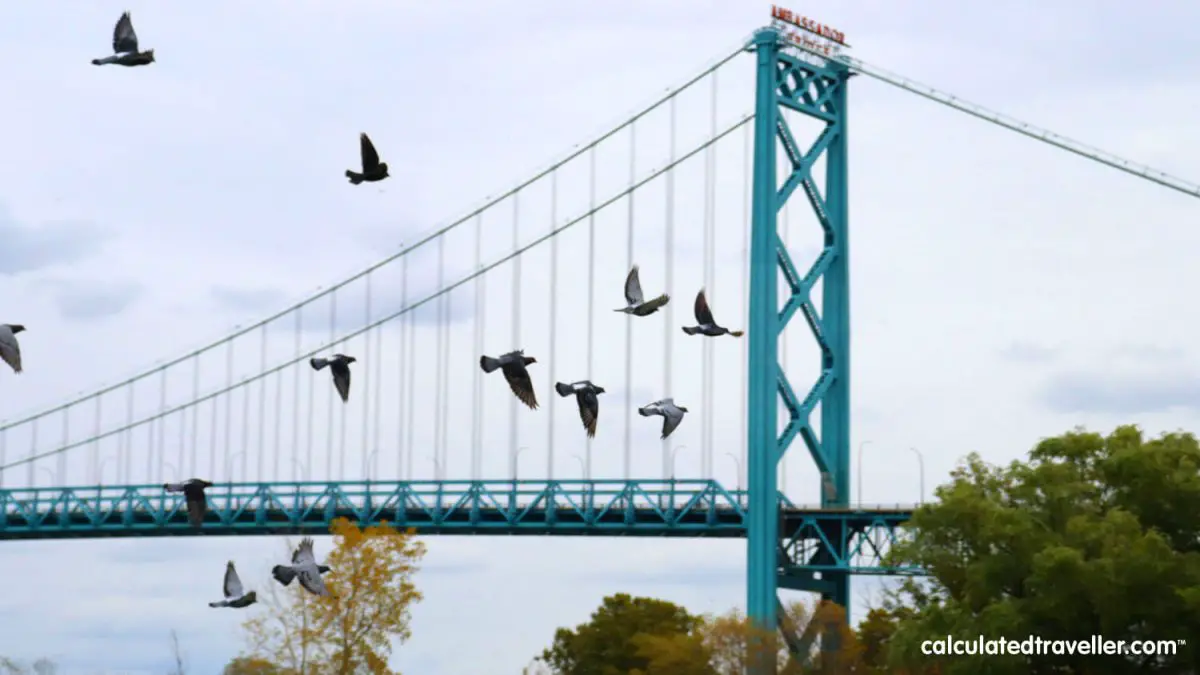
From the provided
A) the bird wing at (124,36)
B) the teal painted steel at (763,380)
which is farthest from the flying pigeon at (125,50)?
the teal painted steel at (763,380)

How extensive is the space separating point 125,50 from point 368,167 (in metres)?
4.42

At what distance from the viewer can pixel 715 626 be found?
3233 inches

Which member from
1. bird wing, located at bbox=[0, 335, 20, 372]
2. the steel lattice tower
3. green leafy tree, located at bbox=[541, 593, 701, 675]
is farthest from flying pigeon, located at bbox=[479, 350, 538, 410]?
green leafy tree, located at bbox=[541, 593, 701, 675]

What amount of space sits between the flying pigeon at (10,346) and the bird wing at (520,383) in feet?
23.5

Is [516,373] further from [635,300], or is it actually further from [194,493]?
[194,493]

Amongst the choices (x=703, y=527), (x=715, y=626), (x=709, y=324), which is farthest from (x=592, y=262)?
(x=709, y=324)

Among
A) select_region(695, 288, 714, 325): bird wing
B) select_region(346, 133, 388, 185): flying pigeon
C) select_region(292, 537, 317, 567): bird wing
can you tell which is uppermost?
select_region(346, 133, 388, 185): flying pigeon

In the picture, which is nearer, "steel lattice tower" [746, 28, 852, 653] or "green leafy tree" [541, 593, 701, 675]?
"steel lattice tower" [746, 28, 852, 653]

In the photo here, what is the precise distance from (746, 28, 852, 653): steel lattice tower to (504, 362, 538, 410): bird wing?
47.6 m

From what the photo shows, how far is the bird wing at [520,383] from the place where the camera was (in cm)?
3603

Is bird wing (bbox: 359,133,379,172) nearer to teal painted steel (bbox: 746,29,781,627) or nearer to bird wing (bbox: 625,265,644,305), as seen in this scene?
bird wing (bbox: 625,265,644,305)

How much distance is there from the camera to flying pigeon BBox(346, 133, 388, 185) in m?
35.0

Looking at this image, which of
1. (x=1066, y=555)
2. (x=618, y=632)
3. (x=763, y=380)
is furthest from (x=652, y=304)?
(x=618, y=632)

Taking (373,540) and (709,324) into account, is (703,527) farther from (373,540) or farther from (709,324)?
(709,324)
